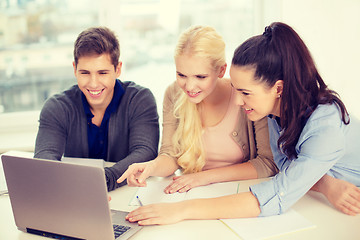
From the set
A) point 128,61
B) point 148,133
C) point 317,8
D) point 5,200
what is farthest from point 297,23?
point 5,200

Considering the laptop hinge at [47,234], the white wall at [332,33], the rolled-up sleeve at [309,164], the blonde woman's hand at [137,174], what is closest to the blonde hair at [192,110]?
the blonde woman's hand at [137,174]

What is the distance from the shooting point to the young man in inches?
63.5

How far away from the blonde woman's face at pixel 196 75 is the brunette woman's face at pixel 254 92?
0.66 feet

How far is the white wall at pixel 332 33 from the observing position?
2408mm

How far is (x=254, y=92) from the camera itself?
1.24 m

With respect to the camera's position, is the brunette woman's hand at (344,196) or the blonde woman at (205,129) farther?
the blonde woman at (205,129)

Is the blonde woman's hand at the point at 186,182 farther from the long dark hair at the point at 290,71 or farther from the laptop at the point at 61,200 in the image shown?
the long dark hair at the point at 290,71

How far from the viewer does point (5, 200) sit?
4.61ft

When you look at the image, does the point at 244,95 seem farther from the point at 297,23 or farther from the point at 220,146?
the point at 297,23

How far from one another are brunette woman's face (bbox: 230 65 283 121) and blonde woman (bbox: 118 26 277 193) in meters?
0.23

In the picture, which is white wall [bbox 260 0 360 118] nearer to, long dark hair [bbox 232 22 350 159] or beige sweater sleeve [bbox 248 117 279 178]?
beige sweater sleeve [bbox 248 117 279 178]

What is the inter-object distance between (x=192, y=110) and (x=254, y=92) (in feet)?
1.34

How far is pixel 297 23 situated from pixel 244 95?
53.6 inches

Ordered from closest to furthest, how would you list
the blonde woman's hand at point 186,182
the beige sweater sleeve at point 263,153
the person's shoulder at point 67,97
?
1. the blonde woman's hand at point 186,182
2. the beige sweater sleeve at point 263,153
3. the person's shoulder at point 67,97
